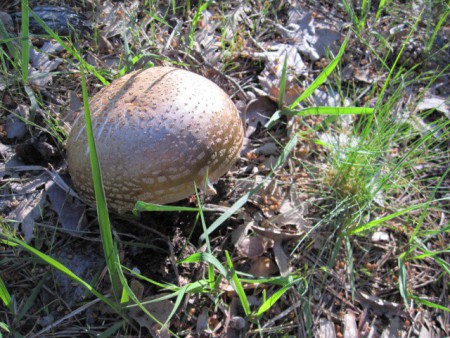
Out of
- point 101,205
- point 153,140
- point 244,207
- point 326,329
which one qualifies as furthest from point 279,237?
point 101,205

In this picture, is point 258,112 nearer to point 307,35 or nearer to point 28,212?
point 307,35

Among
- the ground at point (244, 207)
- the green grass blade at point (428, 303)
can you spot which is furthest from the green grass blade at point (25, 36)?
the green grass blade at point (428, 303)

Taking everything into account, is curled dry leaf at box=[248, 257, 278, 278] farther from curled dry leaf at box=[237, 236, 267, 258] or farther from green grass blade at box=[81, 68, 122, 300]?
green grass blade at box=[81, 68, 122, 300]

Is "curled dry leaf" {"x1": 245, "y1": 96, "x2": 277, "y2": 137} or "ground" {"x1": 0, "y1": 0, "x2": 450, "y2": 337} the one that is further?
"curled dry leaf" {"x1": 245, "y1": 96, "x2": 277, "y2": 137}

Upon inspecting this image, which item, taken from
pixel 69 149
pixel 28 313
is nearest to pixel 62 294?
pixel 28 313

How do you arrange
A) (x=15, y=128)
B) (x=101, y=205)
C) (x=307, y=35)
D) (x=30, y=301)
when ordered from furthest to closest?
1. (x=307, y=35)
2. (x=15, y=128)
3. (x=30, y=301)
4. (x=101, y=205)

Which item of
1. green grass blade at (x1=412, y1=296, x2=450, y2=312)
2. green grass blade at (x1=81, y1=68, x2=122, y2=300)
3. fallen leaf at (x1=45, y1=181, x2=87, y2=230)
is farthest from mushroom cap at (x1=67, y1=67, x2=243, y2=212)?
green grass blade at (x1=412, y1=296, x2=450, y2=312)

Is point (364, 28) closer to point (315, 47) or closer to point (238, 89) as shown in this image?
point (315, 47)
